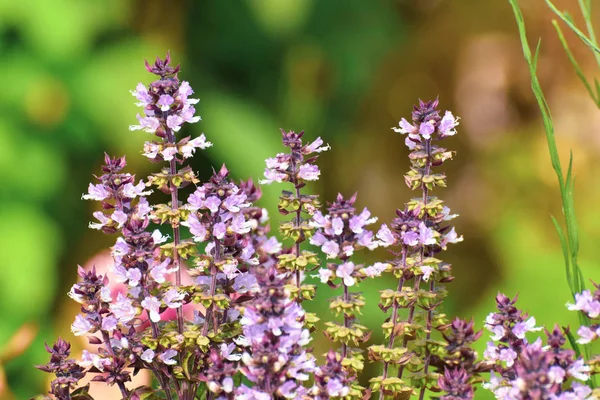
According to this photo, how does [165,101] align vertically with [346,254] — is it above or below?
above

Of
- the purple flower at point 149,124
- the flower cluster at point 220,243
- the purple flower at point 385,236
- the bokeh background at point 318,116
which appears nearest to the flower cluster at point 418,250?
the purple flower at point 385,236

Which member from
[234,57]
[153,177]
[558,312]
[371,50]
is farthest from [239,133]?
[153,177]

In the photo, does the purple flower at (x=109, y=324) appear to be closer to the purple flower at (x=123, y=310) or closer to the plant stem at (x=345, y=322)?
the purple flower at (x=123, y=310)

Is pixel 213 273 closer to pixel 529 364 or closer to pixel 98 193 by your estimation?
pixel 98 193

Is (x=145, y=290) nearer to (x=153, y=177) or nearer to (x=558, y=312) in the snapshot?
(x=153, y=177)

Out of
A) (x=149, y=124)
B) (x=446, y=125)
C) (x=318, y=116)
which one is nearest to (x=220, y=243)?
(x=149, y=124)

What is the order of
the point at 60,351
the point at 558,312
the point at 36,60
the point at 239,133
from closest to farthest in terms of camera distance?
the point at 60,351
the point at 558,312
the point at 36,60
the point at 239,133

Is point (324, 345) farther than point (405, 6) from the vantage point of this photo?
No
